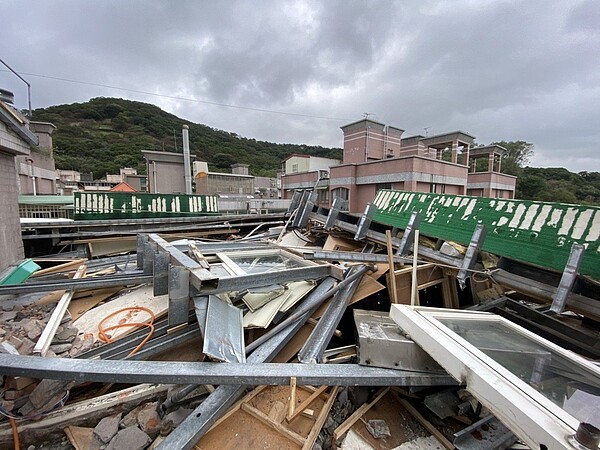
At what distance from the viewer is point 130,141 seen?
165 feet

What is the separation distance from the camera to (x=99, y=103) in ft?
186

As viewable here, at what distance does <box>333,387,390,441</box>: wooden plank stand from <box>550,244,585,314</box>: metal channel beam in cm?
175

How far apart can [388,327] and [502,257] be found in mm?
1862

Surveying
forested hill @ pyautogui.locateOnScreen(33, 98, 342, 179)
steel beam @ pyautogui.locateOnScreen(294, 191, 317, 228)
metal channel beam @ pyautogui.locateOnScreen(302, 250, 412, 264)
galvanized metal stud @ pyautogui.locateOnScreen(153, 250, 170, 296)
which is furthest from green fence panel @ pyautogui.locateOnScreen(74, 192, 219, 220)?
forested hill @ pyautogui.locateOnScreen(33, 98, 342, 179)

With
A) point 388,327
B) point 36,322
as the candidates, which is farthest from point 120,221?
point 388,327

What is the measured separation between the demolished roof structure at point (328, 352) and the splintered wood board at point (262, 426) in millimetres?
10

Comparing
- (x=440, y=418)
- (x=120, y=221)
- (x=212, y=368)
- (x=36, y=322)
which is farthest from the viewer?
(x=120, y=221)

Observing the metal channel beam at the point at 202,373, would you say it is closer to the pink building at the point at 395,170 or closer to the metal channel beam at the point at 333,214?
the metal channel beam at the point at 333,214

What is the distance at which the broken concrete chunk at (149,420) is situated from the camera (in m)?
1.89

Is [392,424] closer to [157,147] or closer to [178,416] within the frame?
[178,416]

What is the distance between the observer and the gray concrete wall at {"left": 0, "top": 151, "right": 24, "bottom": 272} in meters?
4.92

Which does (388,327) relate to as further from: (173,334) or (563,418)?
(173,334)

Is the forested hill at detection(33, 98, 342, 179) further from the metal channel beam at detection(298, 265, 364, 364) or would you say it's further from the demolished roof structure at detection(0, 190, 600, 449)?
the metal channel beam at detection(298, 265, 364, 364)

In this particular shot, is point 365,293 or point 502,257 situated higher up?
point 502,257
